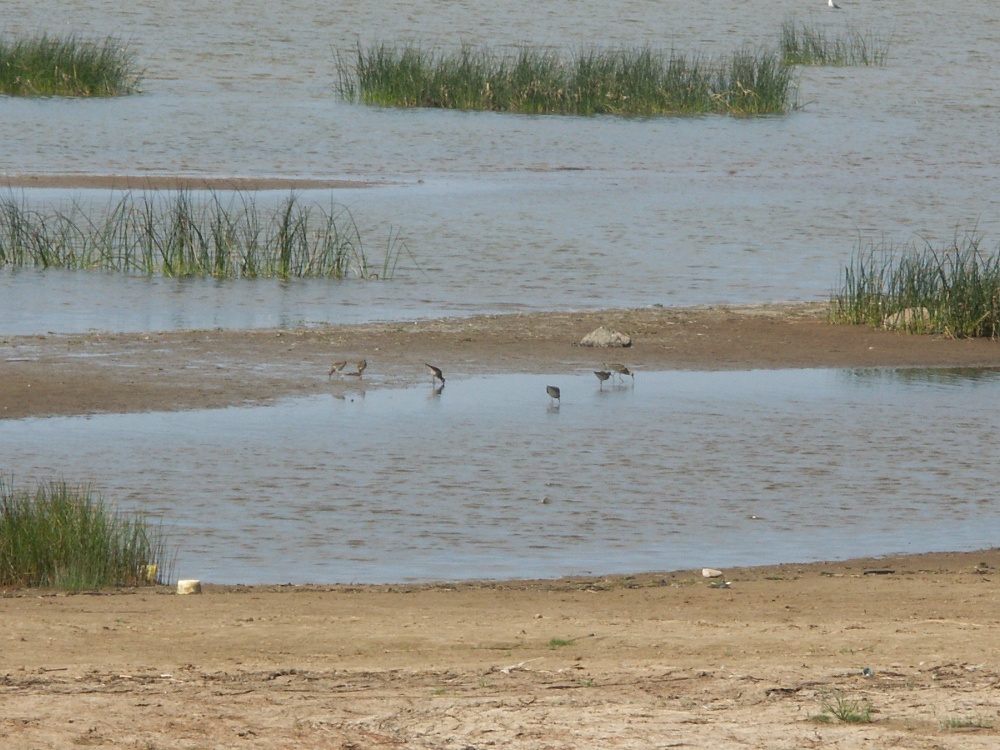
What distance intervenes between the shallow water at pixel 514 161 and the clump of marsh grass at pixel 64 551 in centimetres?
794

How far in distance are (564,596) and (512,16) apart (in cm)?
4606

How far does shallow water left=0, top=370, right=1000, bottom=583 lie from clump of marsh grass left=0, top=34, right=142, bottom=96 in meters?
23.6

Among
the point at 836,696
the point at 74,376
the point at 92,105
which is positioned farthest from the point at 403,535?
the point at 92,105

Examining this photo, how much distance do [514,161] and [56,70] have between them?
10303 mm

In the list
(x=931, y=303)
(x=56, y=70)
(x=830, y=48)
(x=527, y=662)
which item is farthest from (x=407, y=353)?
(x=830, y=48)

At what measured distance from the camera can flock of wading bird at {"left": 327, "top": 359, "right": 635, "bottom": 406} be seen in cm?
1311

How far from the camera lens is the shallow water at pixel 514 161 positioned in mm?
18797

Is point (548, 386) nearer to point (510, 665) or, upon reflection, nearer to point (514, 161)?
point (510, 665)

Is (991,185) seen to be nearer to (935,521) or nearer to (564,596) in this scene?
(935,521)

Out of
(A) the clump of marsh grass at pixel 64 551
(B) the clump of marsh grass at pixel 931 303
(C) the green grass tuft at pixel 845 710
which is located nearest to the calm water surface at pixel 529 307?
(A) the clump of marsh grass at pixel 64 551

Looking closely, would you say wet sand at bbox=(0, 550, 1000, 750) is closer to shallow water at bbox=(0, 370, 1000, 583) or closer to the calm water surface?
shallow water at bbox=(0, 370, 1000, 583)

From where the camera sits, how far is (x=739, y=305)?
18.3 meters

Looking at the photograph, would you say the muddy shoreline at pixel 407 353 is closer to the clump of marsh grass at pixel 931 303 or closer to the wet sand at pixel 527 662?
the clump of marsh grass at pixel 931 303

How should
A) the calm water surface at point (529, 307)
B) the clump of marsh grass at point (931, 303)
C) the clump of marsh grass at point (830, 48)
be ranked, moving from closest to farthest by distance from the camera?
the calm water surface at point (529, 307) → the clump of marsh grass at point (931, 303) → the clump of marsh grass at point (830, 48)
